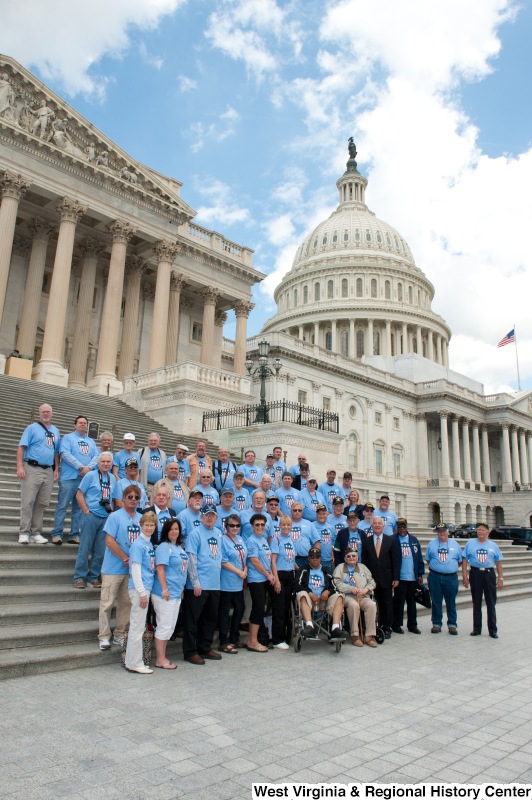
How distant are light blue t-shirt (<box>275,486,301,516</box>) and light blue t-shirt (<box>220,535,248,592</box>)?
2.53m

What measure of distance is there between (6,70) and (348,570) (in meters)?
27.9

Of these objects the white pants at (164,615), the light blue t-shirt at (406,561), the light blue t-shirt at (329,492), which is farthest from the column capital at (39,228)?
the white pants at (164,615)

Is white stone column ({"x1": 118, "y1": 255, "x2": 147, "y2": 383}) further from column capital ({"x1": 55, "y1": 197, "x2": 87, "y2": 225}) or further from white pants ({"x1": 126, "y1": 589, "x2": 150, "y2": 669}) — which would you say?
white pants ({"x1": 126, "y1": 589, "x2": 150, "y2": 669})

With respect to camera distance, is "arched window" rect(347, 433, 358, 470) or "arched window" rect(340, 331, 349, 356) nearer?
"arched window" rect(347, 433, 358, 470)

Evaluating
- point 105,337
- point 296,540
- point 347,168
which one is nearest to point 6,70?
point 105,337

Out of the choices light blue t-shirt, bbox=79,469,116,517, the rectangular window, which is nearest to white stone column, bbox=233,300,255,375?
the rectangular window

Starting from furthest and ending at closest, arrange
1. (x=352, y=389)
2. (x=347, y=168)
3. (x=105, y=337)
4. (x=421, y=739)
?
(x=347, y=168), (x=352, y=389), (x=105, y=337), (x=421, y=739)

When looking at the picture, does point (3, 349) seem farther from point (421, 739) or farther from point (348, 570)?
point (421, 739)

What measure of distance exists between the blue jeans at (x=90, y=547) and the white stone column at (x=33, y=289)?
2171 cm

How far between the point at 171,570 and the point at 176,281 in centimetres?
2944

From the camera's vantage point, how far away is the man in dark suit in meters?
9.87

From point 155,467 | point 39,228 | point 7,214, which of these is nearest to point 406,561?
point 155,467

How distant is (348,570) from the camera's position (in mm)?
9203

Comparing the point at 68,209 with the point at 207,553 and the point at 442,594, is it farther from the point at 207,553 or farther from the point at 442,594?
the point at 442,594
